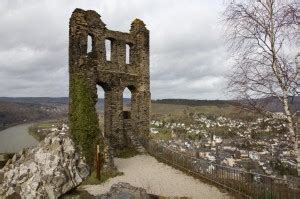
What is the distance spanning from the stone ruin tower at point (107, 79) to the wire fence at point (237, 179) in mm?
4891

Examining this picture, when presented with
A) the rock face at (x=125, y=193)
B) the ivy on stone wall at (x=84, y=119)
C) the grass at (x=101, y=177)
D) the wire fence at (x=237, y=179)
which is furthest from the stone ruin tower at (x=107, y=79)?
the rock face at (x=125, y=193)

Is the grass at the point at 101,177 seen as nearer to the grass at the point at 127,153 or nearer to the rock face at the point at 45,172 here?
the grass at the point at 127,153

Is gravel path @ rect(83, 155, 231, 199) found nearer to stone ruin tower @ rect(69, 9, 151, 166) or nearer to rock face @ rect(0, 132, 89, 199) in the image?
stone ruin tower @ rect(69, 9, 151, 166)

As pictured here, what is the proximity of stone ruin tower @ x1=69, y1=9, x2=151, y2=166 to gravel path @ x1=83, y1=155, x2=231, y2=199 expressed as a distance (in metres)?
2.83

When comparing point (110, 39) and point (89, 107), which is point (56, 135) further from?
point (110, 39)

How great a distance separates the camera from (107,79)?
976 inches

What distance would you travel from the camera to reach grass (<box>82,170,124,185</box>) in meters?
16.8

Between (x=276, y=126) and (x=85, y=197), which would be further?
(x=276, y=126)

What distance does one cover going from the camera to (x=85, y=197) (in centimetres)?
1010

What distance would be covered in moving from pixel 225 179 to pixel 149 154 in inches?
399

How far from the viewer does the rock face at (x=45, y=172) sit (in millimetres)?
9508

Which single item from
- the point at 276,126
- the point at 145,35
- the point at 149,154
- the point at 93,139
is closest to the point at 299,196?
the point at 276,126

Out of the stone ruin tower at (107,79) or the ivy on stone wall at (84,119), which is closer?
the ivy on stone wall at (84,119)

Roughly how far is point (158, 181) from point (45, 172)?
7.38 m
